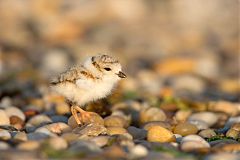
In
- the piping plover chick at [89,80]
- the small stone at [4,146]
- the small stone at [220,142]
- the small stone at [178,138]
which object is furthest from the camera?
the piping plover chick at [89,80]

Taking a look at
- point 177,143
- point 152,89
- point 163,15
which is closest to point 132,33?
point 163,15

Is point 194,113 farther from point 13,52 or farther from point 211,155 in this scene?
point 13,52

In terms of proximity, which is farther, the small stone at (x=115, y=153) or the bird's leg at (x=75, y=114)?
the bird's leg at (x=75, y=114)

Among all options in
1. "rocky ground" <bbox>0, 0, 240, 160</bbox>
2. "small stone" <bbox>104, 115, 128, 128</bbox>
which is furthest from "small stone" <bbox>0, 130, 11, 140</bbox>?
"small stone" <bbox>104, 115, 128, 128</bbox>

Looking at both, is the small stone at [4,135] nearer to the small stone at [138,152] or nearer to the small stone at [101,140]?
the small stone at [101,140]

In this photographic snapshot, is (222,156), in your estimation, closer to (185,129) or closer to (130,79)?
(185,129)

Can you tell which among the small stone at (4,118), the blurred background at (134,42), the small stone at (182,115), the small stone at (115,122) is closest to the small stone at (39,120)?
the small stone at (4,118)

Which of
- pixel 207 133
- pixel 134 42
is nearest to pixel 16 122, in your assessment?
pixel 207 133
